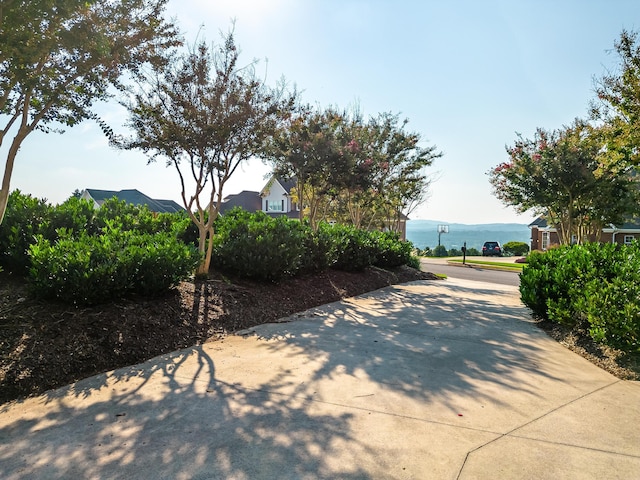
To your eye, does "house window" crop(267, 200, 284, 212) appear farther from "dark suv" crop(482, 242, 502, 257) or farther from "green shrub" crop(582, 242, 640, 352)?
"green shrub" crop(582, 242, 640, 352)

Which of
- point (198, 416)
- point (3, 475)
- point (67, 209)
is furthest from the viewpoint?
point (67, 209)

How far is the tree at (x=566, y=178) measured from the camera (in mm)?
11789

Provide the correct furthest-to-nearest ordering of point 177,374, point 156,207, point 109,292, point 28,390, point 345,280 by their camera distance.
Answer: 1. point 156,207
2. point 345,280
3. point 109,292
4. point 177,374
5. point 28,390

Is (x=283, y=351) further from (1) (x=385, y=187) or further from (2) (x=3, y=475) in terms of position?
(1) (x=385, y=187)

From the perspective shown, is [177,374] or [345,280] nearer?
[177,374]

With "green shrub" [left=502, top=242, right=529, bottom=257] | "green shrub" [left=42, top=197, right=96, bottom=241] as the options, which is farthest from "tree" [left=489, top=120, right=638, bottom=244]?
"green shrub" [left=502, top=242, right=529, bottom=257]

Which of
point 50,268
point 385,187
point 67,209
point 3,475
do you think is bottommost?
point 3,475

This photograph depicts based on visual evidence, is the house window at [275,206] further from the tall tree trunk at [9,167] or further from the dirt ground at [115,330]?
the tall tree trunk at [9,167]

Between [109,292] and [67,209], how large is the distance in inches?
117

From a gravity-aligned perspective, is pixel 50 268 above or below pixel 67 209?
below

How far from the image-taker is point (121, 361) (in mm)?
4449

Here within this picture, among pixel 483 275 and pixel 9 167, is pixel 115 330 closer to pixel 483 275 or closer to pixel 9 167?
pixel 9 167

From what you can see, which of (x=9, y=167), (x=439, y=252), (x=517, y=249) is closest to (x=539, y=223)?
(x=517, y=249)

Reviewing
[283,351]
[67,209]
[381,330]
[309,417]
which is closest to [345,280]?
[381,330]
